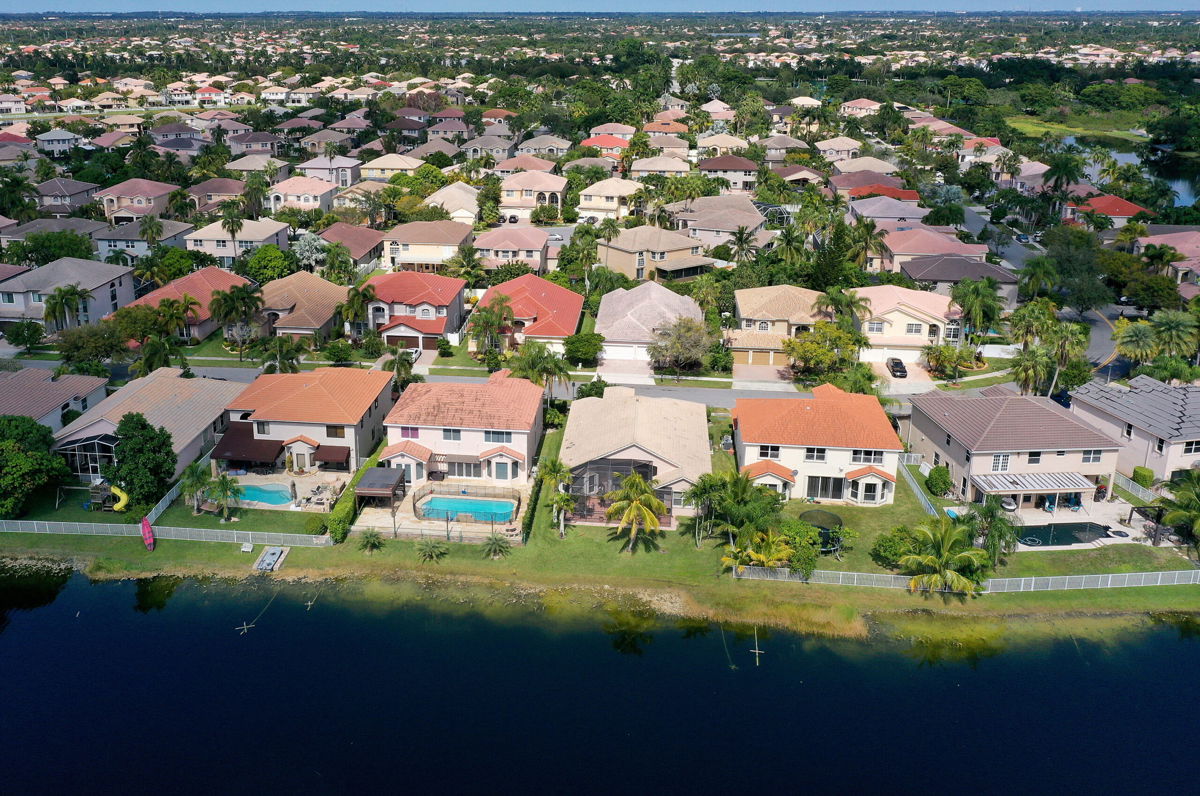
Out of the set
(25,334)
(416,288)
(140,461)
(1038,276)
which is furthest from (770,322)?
(25,334)

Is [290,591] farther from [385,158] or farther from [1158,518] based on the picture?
[385,158]

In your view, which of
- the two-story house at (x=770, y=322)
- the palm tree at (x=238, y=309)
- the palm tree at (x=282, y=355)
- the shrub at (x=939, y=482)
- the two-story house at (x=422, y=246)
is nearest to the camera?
the shrub at (x=939, y=482)

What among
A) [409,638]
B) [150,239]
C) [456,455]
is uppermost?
[150,239]

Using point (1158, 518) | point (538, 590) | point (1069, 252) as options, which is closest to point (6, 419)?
point (538, 590)

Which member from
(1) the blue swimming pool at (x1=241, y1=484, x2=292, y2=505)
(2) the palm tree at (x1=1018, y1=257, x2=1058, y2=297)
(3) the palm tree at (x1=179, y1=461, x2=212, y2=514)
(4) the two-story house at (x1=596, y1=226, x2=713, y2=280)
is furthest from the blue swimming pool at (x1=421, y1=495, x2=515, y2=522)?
(2) the palm tree at (x1=1018, y1=257, x2=1058, y2=297)

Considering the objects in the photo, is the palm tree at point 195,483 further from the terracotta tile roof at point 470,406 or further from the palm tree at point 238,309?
the palm tree at point 238,309

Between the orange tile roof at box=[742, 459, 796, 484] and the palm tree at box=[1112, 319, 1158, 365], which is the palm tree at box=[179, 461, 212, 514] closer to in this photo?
the orange tile roof at box=[742, 459, 796, 484]

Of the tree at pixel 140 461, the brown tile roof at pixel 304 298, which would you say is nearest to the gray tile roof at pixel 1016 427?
the tree at pixel 140 461
